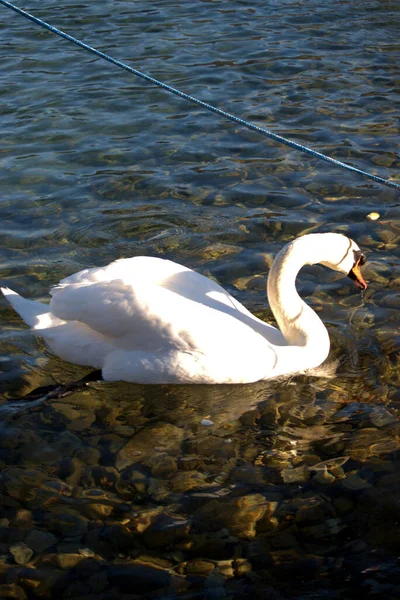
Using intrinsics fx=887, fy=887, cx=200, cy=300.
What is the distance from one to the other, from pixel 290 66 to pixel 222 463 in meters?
6.71

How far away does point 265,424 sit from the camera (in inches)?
192

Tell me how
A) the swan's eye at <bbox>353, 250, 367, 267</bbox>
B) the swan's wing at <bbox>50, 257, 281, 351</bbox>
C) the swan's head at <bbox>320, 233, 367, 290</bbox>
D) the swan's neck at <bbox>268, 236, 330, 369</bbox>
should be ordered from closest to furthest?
the swan's wing at <bbox>50, 257, 281, 351</bbox> → the swan's neck at <bbox>268, 236, 330, 369</bbox> → the swan's head at <bbox>320, 233, 367, 290</bbox> → the swan's eye at <bbox>353, 250, 367, 267</bbox>

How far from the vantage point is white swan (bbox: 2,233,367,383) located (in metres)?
4.99

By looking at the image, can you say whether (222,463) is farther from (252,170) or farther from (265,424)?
(252,170)

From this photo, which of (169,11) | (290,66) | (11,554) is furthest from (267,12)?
(11,554)

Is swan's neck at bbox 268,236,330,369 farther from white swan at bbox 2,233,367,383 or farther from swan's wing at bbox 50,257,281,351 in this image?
swan's wing at bbox 50,257,281,351

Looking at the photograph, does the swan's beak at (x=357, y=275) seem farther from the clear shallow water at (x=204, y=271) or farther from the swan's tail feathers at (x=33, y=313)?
the swan's tail feathers at (x=33, y=313)

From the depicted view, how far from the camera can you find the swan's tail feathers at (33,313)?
5371 millimetres

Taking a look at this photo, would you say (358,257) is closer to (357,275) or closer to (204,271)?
(357,275)

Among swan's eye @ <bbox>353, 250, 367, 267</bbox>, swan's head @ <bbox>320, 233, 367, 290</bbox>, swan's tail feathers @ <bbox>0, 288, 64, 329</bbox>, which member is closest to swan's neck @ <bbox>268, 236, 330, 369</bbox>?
swan's head @ <bbox>320, 233, 367, 290</bbox>

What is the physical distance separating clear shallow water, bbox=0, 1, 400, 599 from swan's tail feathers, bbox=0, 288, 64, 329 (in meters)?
0.25

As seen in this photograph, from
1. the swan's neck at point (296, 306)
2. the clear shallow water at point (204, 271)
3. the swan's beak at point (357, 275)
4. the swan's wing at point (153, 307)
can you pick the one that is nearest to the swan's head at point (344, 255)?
the swan's beak at point (357, 275)

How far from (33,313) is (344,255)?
1946mm

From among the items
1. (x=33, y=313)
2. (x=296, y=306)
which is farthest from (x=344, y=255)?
(x=33, y=313)
